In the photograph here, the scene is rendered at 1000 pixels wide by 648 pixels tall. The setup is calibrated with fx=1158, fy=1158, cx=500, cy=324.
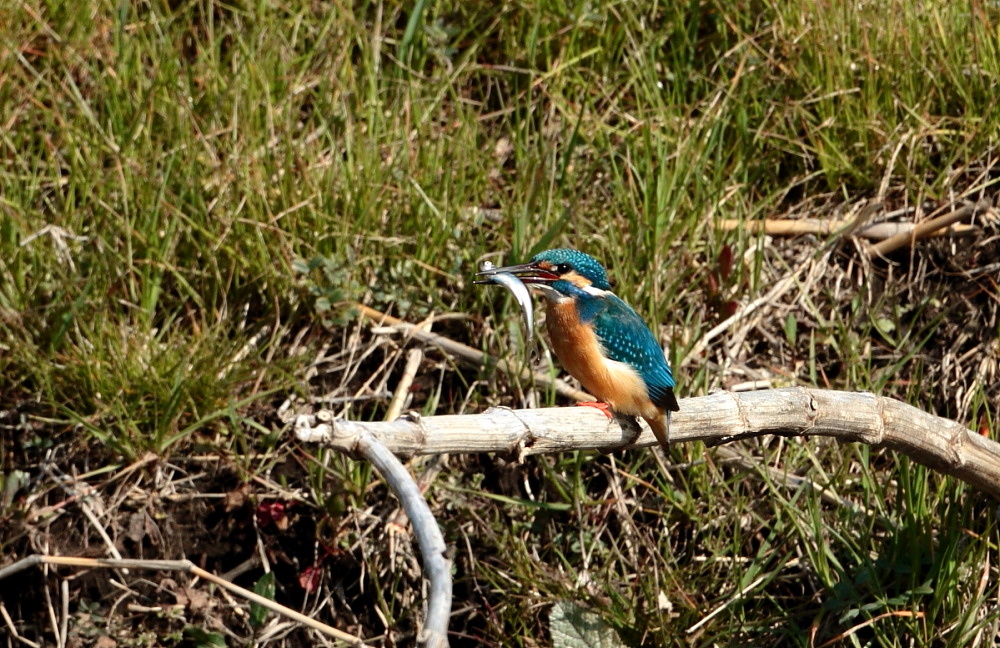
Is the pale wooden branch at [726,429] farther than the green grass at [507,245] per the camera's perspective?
No

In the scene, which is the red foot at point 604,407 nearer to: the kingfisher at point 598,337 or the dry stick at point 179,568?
the kingfisher at point 598,337

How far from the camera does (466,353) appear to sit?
3939mm

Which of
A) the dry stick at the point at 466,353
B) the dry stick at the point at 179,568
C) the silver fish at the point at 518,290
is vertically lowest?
the dry stick at the point at 179,568

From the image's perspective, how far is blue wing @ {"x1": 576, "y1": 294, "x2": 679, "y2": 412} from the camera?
311cm

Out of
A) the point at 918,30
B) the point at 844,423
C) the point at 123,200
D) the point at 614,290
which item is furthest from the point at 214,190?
the point at 918,30

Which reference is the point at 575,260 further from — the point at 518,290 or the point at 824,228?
the point at 824,228

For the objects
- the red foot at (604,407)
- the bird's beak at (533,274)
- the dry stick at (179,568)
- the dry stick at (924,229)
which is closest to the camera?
the red foot at (604,407)

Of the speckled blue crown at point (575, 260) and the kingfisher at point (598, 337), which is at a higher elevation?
the speckled blue crown at point (575, 260)

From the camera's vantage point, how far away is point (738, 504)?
359 cm

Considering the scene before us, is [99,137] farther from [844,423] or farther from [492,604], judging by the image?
[844,423]

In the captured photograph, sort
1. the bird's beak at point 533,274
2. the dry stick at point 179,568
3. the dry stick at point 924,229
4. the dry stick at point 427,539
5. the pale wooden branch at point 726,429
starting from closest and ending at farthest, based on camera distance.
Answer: the dry stick at point 427,539
the pale wooden branch at point 726,429
the dry stick at point 179,568
the bird's beak at point 533,274
the dry stick at point 924,229

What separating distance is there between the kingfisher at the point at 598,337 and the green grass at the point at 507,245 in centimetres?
52

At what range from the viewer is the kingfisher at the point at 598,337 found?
2.98 meters

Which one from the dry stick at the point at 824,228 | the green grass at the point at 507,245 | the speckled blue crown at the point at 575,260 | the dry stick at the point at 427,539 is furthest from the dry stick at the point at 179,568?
the dry stick at the point at 824,228
